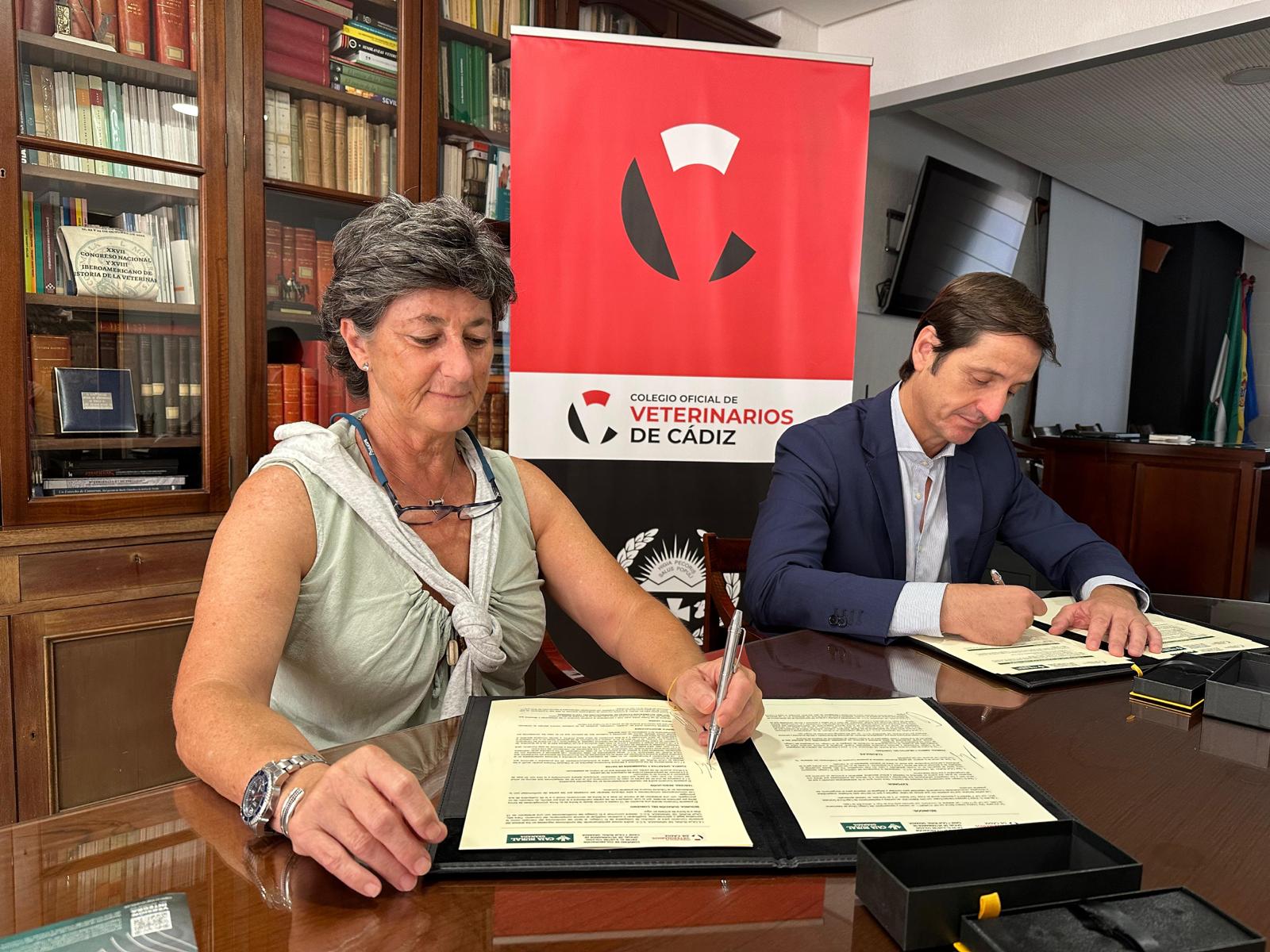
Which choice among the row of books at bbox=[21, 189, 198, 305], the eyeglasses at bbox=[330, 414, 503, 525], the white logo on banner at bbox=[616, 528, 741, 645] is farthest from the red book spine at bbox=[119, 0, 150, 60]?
the white logo on banner at bbox=[616, 528, 741, 645]

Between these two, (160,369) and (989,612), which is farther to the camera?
(160,369)

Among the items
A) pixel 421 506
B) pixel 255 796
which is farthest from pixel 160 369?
Answer: pixel 255 796

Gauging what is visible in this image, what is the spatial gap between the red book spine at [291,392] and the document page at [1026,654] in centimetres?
203

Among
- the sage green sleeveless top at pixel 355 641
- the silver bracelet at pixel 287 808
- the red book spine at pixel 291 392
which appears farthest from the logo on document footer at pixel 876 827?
the red book spine at pixel 291 392

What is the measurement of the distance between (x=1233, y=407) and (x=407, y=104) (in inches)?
343

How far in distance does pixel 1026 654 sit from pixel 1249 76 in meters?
4.70

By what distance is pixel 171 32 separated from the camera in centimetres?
241

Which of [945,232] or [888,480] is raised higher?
[945,232]

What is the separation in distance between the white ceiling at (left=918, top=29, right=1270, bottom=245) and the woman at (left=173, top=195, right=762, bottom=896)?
356 centimetres

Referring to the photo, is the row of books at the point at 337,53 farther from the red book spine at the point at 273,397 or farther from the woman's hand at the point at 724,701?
the woman's hand at the point at 724,701

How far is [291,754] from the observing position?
792 mm

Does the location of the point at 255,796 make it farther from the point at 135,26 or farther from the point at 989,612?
the point at 135,26

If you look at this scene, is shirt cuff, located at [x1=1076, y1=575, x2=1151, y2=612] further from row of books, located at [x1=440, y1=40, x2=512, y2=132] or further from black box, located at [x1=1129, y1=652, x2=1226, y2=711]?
row of books, located at [x1=440, y1=40, x2=512, y2=132]

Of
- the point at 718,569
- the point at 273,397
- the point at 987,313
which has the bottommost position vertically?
the point at 718,569
